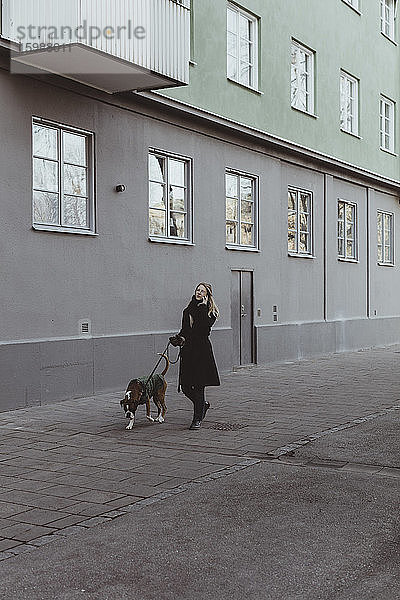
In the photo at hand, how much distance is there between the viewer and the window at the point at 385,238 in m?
26.6

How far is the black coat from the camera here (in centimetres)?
1061

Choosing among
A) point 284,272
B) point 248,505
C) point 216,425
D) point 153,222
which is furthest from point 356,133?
point 248,505

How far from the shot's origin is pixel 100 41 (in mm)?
12227

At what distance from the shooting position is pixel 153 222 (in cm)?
1569

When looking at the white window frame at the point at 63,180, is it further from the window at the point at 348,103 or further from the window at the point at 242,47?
the window at the point at 348,103

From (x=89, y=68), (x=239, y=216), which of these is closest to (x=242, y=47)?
(x=239, y=216)

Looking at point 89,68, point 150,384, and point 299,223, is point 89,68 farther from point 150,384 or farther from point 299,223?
point 299,223

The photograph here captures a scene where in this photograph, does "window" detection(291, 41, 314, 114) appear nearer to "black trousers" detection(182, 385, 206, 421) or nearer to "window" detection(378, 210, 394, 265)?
"window" detection(378, 210, 394, 265)

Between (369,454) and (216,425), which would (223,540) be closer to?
(369,454)

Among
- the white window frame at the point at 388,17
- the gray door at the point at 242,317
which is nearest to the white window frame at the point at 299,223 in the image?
the gray door at the point at 242,317

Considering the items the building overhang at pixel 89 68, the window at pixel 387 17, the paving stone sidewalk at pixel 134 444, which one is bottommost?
the paving stone sidewalk at pixel 134 444

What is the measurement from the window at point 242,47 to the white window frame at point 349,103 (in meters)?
5.03

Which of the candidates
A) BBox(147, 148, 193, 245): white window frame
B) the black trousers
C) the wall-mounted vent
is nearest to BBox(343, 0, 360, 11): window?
BBox(147, 148, 193, 245): white window frame

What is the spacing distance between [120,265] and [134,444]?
5.66 m
